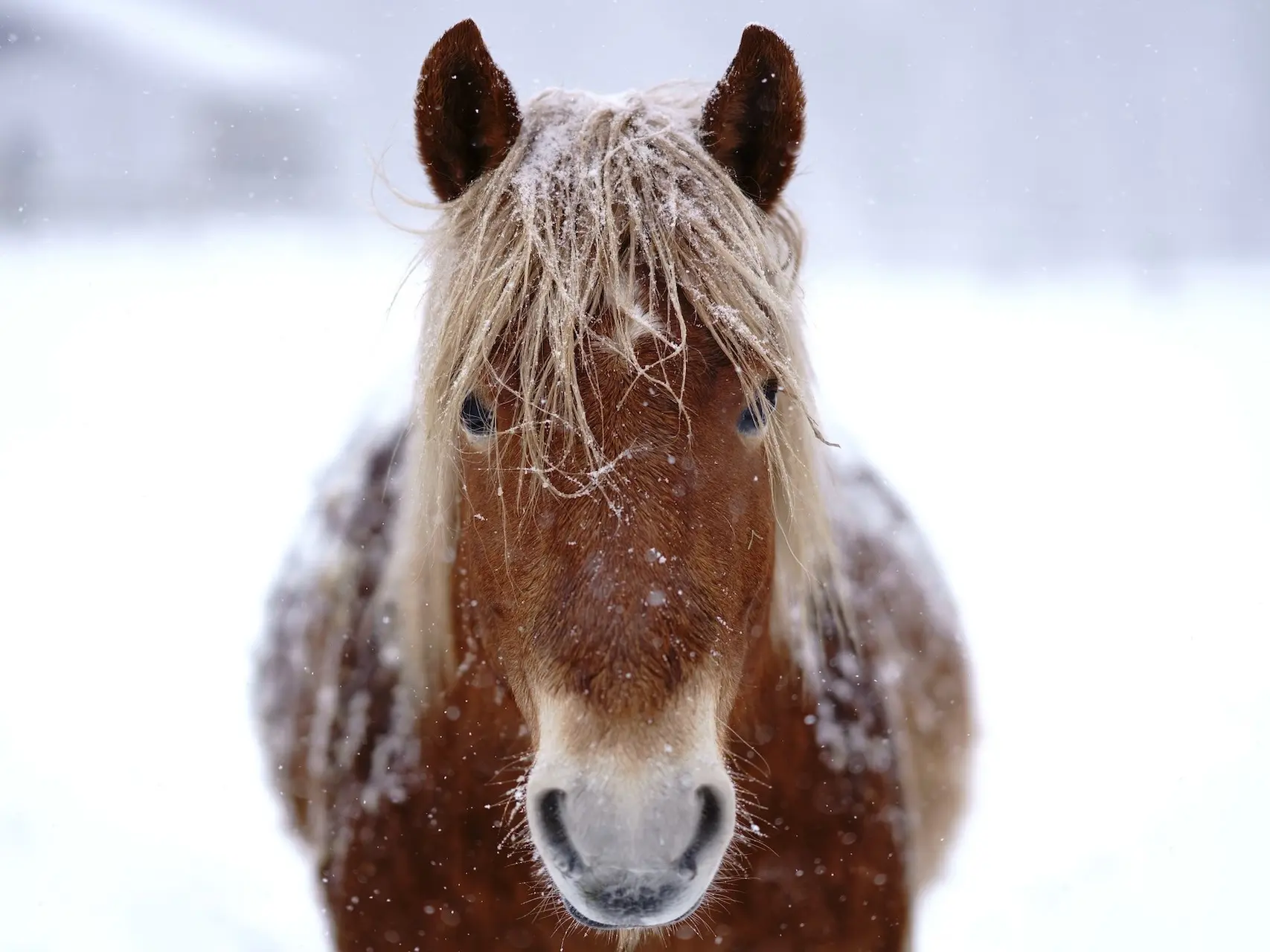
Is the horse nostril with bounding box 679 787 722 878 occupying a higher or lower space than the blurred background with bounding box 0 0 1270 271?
lower

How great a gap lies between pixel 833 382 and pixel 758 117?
892 cm

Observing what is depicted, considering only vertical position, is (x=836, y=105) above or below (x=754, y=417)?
above

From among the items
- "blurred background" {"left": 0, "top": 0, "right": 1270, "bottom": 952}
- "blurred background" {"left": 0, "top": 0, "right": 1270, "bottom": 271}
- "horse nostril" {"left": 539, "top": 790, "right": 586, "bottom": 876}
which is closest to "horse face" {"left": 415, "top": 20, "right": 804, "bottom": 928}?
"horse nostril" {"left": 539, "top": 790, "right": 586, "bottom": 876}

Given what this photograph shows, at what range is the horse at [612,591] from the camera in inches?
49.6

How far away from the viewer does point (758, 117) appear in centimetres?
161

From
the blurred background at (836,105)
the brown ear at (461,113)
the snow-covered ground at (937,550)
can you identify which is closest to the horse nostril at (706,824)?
the snow-covered ground at (937,550)

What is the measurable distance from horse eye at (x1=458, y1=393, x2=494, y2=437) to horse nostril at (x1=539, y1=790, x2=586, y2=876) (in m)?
0.60

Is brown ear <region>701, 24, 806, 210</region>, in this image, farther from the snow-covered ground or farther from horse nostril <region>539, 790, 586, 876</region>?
horse nostril <region>539, 790, 586, 876</region>

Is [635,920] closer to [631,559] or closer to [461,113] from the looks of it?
[631,559]

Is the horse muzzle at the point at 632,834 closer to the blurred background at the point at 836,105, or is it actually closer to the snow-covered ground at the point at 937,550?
the snow-covered ground at the point at 937,550

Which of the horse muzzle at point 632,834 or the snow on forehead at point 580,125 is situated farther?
the snow on forehead at point 580,125

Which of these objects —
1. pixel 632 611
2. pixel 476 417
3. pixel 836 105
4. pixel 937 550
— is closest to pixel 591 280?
pixel 476 417

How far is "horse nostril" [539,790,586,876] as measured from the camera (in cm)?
118

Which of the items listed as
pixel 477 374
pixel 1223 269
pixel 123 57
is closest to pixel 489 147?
pixel 477 374
